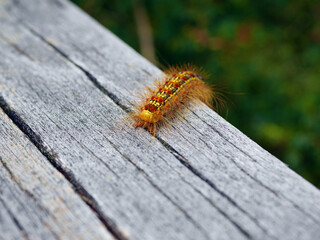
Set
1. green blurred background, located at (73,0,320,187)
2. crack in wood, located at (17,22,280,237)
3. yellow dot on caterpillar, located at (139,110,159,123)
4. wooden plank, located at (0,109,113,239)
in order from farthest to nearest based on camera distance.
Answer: green blurred background, located at (73,0,320,187)
yellow dot on caterpillar, located at (139,110,159,123)
crack in wood, located at (17,22,280,237)
wooden plank, located at (0,109,113,239)

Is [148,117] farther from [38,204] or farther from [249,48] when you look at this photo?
[249,48]

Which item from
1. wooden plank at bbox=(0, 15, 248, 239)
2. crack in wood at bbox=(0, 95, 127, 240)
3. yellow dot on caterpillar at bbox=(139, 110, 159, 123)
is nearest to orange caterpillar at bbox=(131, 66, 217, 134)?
yellow dot on caterpillar at bbox=(139, 110, 159, 123)

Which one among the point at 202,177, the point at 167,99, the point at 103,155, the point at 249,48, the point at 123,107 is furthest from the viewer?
the point at 249,48

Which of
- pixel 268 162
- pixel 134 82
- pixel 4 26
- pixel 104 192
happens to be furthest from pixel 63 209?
pixel 4 26

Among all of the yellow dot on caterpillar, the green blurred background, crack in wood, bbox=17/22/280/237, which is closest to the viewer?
crack in wood, bbox=17/22/280/237

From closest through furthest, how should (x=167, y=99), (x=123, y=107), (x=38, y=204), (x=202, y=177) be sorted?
(x=38, y=204) → (x=202, y=177) → (x=123, y=107) → (x=167, y=99)

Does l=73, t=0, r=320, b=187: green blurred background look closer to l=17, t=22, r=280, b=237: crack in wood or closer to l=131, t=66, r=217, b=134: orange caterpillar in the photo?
l=131, t=66, r=217, b=134: orange caterpillar

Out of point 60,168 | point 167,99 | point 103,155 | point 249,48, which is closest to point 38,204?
point 60,168
